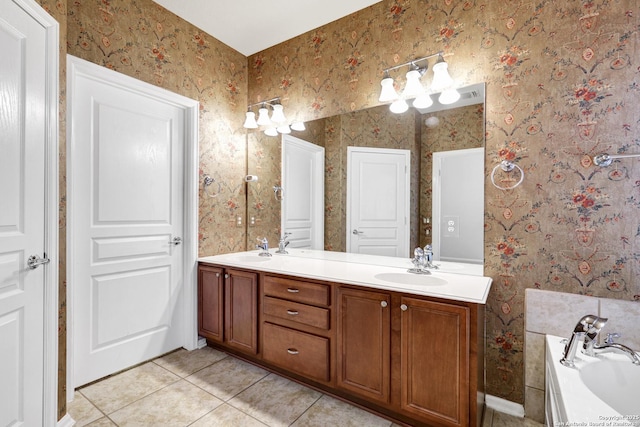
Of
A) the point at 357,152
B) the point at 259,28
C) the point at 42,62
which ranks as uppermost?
the point at 259,28

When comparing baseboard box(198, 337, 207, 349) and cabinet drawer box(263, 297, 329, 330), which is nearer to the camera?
cabinet drawer box(263, 297, 329, 330)

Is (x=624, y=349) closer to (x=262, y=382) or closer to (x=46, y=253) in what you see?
(x=262, y=382)

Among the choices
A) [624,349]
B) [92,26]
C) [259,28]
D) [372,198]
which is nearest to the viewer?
[624,349]

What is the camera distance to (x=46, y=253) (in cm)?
152

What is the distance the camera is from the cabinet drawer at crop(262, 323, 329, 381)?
193 centimetres

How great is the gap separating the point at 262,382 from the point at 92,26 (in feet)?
8.59

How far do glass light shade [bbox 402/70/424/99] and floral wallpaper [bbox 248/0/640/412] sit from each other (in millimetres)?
195

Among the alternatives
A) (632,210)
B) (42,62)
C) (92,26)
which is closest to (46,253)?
(42,62)

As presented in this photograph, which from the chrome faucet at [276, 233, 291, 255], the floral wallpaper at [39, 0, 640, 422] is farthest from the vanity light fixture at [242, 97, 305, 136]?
the chrome faucet at [276, 233, 291, 255]

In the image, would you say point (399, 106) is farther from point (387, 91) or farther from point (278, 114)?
point (278, 114)

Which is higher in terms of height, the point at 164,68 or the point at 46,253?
the point at 164,68

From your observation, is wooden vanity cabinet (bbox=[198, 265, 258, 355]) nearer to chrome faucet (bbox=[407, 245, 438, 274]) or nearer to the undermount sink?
the undermount sink

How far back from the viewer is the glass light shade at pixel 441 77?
6.30ft

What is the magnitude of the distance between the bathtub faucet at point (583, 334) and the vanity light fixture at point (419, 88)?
1.39 m
